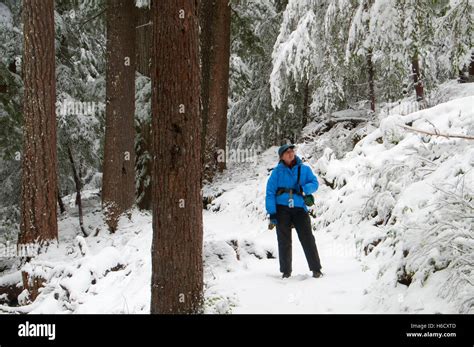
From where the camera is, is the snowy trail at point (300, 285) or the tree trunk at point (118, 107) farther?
the tree trunk at point (118, 107)

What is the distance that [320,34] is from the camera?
12086 mm

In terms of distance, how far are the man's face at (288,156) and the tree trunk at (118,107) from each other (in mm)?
6217

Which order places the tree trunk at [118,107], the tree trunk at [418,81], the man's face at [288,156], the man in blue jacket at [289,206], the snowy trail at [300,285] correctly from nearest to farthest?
1. the snowy trail at [300,285]
2. the man in blue jacket at [289,206]
3. the man's face at [288,156]
4. the tree trunk at [418,81]
5. the tree trunk at [118,107]

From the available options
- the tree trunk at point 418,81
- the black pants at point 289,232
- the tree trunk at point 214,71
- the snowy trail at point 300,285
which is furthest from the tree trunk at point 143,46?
the black pants at point 289,232

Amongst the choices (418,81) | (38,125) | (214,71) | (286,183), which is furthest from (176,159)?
(214,71)

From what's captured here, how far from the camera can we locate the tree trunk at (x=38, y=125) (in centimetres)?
937

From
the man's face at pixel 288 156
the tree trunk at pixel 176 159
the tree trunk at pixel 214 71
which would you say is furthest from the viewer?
the tree trunk at pixel 214 71

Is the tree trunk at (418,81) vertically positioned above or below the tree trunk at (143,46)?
below

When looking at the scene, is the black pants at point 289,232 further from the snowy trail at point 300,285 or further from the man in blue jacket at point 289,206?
the snowy trail at point 300,285

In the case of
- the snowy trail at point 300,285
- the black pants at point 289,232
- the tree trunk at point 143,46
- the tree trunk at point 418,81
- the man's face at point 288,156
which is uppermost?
the tree trunk at point 143,46

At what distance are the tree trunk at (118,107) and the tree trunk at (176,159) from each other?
7224 mm

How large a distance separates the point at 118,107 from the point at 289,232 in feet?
22.0
